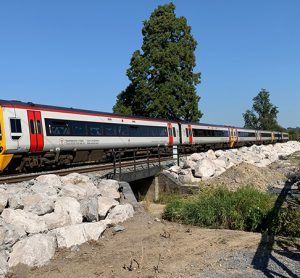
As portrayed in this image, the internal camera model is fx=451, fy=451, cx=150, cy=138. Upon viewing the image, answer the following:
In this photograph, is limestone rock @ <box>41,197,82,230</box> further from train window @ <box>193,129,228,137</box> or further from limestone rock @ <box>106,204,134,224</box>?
train window @ <box>193,129,228,137</box>

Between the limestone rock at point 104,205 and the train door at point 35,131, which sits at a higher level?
the train door at point 35,131

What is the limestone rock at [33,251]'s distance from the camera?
820 cm

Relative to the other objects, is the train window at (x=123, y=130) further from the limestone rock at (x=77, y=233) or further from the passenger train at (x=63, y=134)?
the limestone rock at (x=77, y=233)

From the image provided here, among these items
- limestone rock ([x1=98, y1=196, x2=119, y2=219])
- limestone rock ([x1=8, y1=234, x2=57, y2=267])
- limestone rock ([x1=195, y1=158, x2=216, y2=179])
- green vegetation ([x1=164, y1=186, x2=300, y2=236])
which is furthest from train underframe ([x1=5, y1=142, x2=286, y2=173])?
limestone rock ([x1=8, y1=234, x2=57, y2=267])

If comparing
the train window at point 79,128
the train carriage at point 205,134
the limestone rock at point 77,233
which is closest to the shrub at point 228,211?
the limestone rock at point 77,233

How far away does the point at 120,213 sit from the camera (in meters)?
11.5

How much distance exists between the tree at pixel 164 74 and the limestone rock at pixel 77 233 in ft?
110

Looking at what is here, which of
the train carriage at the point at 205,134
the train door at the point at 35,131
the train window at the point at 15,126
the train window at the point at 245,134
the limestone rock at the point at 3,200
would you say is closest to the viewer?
the limestone rock at the point at 3,200

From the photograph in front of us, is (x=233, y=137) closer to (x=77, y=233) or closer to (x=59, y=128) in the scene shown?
(x=59, y=128)

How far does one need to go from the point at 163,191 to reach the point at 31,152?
19.7 ft

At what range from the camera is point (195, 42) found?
4691cm

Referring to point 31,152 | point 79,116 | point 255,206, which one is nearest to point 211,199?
point 255,206

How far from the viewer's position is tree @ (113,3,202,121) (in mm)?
43906

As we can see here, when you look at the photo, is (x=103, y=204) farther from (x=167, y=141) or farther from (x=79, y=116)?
(x=167, y=141)
